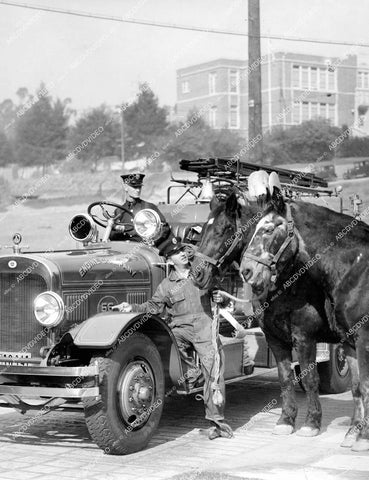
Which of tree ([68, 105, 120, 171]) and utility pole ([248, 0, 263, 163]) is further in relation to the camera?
tree ([68, 105, 120, 171])

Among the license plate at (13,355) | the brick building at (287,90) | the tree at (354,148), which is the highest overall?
the brick building at (287,90)

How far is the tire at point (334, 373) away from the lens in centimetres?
1066

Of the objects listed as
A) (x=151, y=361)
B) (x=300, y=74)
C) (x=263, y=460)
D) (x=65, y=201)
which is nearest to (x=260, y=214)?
(x=151, y=361)

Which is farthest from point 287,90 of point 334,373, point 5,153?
point 334,373

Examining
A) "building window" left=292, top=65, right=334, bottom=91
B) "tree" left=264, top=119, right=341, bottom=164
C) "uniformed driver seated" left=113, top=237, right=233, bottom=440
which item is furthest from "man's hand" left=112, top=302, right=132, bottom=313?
"building window" left=292, top=65, right=334, bottom=91

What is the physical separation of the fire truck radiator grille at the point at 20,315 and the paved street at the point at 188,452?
955 millimetres

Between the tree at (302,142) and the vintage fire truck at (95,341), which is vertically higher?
the tree at (302,142)

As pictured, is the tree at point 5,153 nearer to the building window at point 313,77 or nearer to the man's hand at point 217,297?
the building window at point 313,77

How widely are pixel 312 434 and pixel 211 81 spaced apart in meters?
86.5

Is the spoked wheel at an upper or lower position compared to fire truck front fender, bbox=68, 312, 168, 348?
lower

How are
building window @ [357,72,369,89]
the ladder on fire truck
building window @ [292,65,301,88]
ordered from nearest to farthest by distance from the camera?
the ladder on fire truck
building window @ [292,65,301,88]
building window @ [357,72,369,89]

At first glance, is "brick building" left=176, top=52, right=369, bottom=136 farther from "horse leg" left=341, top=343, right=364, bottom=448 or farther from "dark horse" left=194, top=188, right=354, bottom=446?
"horse leg" left=341, top=343, right=364, bottom=448

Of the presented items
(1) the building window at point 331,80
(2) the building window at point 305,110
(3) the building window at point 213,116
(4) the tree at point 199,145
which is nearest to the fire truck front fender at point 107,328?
(4) the tree at point 199,145

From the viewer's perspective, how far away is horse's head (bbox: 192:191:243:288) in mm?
8320
